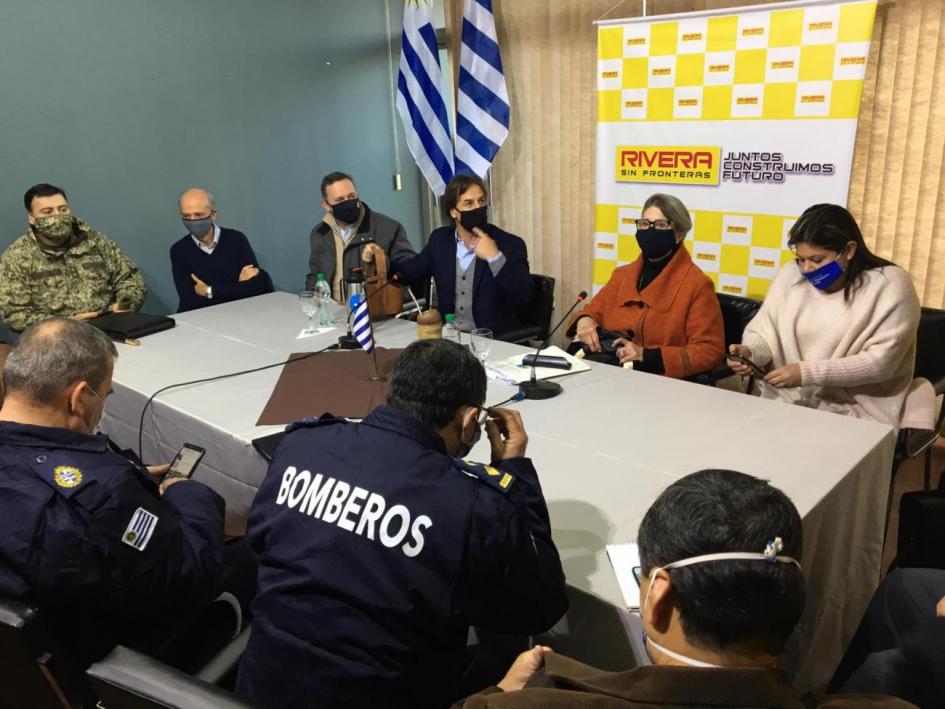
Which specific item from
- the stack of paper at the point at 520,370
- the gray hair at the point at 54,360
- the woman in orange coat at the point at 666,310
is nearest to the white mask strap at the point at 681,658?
the gray hair at the point at 54,360

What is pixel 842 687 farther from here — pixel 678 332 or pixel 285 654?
pixel 678 332

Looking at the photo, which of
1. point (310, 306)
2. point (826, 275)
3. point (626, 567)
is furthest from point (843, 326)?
point (310, 306)

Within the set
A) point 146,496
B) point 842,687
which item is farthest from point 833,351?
point 146,496

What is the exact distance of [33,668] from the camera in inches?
46.8

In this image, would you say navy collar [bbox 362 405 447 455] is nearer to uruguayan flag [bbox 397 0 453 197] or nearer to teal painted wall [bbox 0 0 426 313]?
→ teal painted wall [bbox 0 0 426 313]

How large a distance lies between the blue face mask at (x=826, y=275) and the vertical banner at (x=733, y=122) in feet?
3.44

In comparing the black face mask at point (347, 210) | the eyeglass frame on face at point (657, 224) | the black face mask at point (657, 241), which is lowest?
the black face mask at point (657, 241)

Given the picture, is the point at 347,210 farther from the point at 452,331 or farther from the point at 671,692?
the point at 671,692

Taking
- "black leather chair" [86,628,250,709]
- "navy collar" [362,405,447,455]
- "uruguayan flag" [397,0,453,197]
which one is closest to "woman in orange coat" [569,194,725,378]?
"navy collar" [362,405,447,455]

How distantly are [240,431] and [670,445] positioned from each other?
1233 millimetres

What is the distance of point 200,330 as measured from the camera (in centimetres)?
320

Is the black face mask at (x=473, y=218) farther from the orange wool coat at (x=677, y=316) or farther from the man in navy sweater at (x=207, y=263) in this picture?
the man in navy sweater at (x=207, y=263)

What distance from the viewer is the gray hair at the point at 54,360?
1492 millimetres

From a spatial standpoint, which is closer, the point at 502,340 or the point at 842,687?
the point at 842,687
